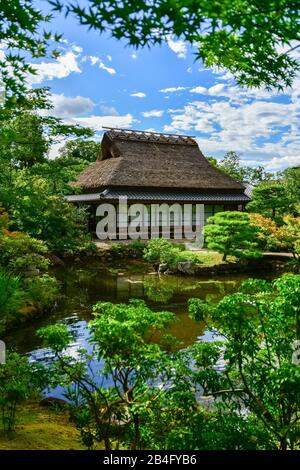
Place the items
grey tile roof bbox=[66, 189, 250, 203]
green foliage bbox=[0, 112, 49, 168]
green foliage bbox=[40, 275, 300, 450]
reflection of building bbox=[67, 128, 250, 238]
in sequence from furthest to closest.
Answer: reflection of building bbox=[67, 128, 250, 238], grey tile roof bbox=[66, 189, 250, 203], green foliage bbox=[0, 112, 49, 168], green foliage bbox=[40, 275, 300, 450]

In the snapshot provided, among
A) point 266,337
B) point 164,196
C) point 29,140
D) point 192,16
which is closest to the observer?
point 192,16

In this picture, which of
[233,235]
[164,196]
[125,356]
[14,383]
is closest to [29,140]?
[14,383]

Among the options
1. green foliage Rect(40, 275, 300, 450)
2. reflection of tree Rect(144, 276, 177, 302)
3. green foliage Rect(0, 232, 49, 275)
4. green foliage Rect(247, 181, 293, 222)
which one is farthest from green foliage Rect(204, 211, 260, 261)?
green foliage Rect(40, 275, 300, 450)

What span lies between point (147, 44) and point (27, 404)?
4.62 m

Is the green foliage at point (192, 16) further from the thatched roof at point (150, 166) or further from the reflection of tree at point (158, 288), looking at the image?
the thatched roof at point (150, 166)

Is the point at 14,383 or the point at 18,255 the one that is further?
the point at 18,255

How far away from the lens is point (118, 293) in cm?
1210

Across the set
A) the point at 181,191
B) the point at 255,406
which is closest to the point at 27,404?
the point at 255,406

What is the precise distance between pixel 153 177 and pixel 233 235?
851 cm

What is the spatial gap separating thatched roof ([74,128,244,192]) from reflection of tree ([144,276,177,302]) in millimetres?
8489

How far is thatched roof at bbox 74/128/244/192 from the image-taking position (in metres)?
22.5

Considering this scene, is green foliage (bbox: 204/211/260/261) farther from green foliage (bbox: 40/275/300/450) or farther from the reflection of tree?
green foliage (bbox: 40/275/300/450)

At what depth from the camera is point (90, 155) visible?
109 feet

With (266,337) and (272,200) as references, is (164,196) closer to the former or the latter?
(272,200)
